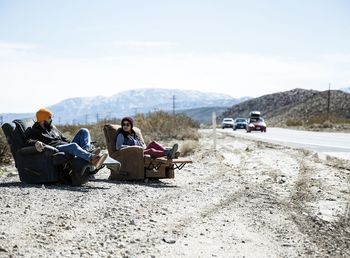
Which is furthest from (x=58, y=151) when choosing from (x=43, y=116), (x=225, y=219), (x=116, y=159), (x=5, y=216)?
(x=225, y=219)

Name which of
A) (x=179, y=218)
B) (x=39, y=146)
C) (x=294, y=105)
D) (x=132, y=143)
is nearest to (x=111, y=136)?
(x=132, y=143)

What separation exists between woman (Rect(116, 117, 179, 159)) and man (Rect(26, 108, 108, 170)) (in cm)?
100

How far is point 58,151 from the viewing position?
34.0 ft

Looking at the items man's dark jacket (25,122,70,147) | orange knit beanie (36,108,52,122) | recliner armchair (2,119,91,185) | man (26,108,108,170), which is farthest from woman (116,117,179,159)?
orange knit beanie (36,108,52,122)

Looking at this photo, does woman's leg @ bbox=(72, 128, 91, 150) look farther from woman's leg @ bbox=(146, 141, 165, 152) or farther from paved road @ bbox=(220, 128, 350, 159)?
paved road @ bbox=(220, 128, 350, 159)

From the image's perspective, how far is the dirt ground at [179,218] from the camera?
605cm

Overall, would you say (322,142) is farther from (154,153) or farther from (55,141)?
(55,141)

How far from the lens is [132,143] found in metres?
12.1

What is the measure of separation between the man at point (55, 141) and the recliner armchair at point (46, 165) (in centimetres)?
12

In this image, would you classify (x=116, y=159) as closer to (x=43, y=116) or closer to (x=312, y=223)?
(x=43, y=116)

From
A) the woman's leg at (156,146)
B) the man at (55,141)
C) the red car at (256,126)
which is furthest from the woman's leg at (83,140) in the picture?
the red car at (256,126)

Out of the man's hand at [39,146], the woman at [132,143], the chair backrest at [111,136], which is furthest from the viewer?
the chair backrest at [111,136]

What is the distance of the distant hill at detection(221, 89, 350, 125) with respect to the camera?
4326 inches

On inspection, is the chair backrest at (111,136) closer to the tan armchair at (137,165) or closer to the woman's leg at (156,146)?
the tan armchair at (137,165)
